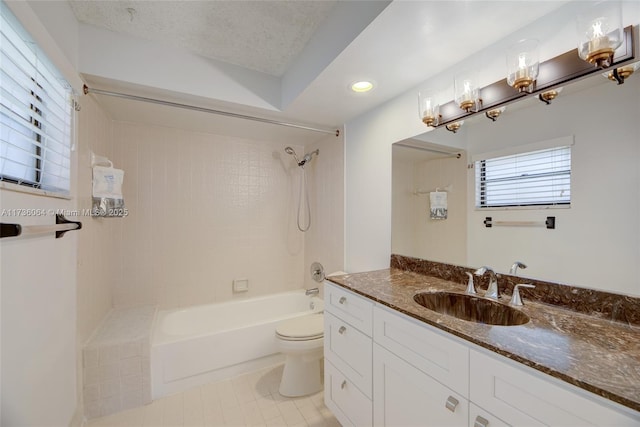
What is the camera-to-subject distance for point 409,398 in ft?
3.51

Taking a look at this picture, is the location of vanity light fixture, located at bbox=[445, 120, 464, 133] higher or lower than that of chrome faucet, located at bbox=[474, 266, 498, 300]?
higher

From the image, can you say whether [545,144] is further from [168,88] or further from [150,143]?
[150,143]

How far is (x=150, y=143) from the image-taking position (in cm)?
245

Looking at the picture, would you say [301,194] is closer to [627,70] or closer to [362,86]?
[362,86]

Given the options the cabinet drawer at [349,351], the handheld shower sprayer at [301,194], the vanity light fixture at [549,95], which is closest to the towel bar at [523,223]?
the vanity light fixture at [549,95]

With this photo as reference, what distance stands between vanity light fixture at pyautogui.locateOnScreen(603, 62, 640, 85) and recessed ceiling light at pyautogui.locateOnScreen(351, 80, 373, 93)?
108 cm

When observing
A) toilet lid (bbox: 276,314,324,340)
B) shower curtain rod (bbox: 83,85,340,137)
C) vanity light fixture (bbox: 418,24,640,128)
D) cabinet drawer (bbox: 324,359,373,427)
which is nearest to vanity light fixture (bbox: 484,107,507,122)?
vanity light fixture (bbox: 418,24,640,128)

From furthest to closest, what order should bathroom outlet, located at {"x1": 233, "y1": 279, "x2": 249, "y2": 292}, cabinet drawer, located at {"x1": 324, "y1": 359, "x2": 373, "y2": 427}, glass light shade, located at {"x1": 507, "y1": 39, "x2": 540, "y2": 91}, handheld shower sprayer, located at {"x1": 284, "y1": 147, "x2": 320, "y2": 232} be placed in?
handheld shower sprayer, located at {"x1": 284, "y1": 147, "x2": 320, "y2": 232} < bathroom outlet, located at {"x1": 233, "y1": 279, "x2": 249, "y2": 292} < cabinet drawer, located at {"x1": 324, "y1": 359, "x2": 373, "y2": 427} < glass light shade, located at {"x1": 507, "y1": 39, "x2": 540, "y2": 91}

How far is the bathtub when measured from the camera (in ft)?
6.21

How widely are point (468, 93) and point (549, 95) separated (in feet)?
1.09

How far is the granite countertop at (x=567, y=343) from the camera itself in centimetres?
61

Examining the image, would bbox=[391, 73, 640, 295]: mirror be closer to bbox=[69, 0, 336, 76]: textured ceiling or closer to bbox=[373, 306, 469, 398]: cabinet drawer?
bbox=[373, 306, 469, 398]: cabinet drawer

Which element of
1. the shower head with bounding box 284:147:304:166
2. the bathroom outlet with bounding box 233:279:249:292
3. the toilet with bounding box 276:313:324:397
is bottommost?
the toilet with bounding box 276:313:324:397

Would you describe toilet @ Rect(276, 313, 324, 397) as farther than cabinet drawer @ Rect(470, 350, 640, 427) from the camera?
Yes
